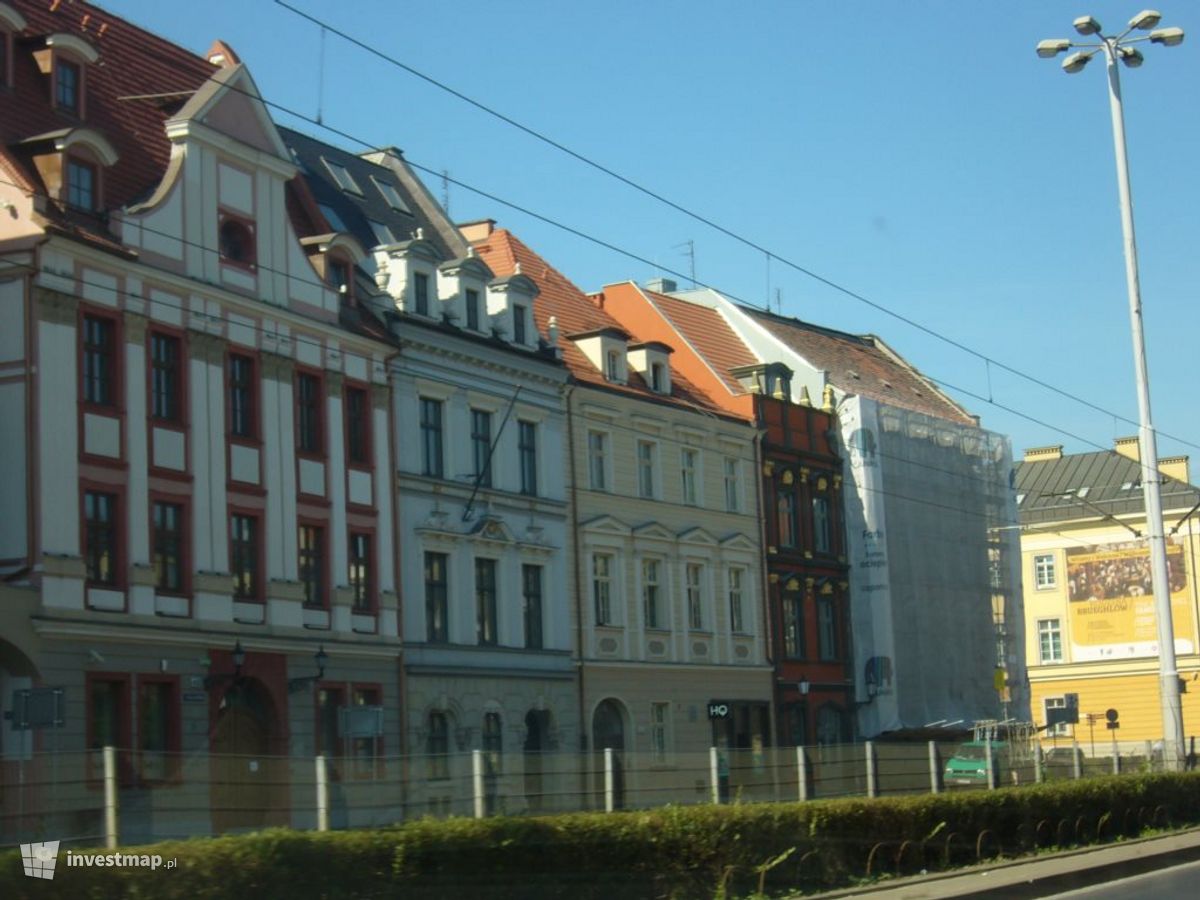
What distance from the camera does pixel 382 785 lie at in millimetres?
20969

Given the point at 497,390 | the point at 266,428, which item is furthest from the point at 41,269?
the point at 497,390

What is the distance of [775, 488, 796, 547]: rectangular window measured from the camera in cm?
5584

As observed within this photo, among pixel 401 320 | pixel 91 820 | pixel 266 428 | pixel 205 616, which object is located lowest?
pixel 91 820

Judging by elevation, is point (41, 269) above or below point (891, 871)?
above

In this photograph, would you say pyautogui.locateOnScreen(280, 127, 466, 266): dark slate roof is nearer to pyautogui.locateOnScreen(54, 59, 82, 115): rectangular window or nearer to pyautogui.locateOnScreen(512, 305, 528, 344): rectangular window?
pyautogui.locateOnScreen(512, 305, 528, 344): rectangular window

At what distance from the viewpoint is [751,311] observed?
6297 cm

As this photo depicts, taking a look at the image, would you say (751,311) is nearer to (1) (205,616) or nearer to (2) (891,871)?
(1) (205,616)

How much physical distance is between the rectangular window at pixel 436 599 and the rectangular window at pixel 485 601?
3.53ft

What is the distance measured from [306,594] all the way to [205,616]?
134 inches

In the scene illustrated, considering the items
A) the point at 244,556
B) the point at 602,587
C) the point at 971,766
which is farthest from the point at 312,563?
the point at 971,766

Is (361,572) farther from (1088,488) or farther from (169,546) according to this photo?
(1088,488)

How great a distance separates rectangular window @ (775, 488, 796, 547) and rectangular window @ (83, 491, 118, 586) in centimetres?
2698

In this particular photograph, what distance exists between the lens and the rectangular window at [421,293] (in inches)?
1631

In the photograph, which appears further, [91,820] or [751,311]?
[751,311]
